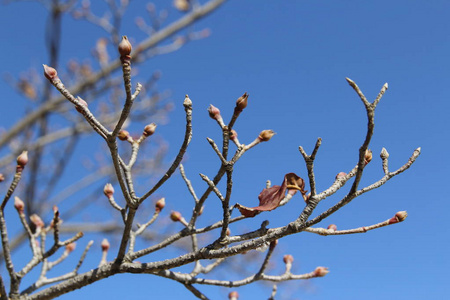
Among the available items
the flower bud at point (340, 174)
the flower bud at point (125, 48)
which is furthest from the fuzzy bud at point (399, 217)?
the flower bud at point (125, 48)

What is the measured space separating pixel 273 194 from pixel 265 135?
9.7 inches

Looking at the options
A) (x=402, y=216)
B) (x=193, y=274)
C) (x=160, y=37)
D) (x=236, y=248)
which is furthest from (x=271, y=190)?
(x=160, y=37)

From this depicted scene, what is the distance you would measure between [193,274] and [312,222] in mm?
1079

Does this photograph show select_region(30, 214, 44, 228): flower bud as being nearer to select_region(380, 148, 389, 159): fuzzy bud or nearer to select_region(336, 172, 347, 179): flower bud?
select_region(336, 172, 347, 179): flower bud

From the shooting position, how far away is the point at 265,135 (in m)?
1.69

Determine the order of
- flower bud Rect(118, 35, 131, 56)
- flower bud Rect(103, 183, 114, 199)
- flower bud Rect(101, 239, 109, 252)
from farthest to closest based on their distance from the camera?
1. flower bud Rect(101, 239, 109, 252)
2. flower bud Rect(103, 183, 114, 199)
3. flower bud Rect(118, 35, 131, 56)

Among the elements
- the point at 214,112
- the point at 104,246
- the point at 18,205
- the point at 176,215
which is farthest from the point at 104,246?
the point at 214,112

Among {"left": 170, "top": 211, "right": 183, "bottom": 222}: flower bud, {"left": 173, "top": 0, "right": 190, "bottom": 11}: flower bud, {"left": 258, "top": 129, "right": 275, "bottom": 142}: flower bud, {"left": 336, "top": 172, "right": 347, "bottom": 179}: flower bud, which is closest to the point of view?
{"left": 336, "top": 172, "right": 347, "bottom": 179}: flower bud

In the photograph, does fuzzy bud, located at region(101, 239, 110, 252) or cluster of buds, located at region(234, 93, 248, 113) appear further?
fuzzy bud, located at region(101, 239, 110, 252)

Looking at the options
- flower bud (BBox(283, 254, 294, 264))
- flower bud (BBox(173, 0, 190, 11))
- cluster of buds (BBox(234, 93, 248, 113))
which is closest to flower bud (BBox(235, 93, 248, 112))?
cluster of buds (BBox(234, 93, 248, 113))

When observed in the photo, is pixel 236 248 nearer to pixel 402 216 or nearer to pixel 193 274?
pixel 402 216

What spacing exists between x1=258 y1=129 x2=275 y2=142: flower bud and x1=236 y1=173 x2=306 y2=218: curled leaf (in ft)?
0.61

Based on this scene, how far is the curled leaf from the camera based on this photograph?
1.52 meters

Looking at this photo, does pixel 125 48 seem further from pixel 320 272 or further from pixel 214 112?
pixel 320 272
